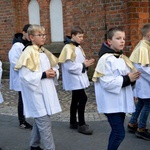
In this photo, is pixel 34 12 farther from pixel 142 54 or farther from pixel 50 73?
pixel 50 73

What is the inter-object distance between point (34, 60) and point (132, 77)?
128 cm

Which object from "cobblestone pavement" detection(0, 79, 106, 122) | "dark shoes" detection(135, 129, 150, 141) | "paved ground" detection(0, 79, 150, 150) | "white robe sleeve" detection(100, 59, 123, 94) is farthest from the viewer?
"cobblestone pavement" detection(0, 79, 106, 122)

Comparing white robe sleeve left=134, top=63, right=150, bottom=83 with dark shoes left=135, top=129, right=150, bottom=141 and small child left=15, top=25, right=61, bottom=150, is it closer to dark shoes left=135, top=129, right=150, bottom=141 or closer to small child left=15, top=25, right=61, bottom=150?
dark shoes left=135, top=129, right=150, bottom=141

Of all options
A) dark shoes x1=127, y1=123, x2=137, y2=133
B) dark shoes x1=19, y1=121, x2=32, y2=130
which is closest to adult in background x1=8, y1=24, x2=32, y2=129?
dark shoes x1=19, y1=121, x2=32, y2=130

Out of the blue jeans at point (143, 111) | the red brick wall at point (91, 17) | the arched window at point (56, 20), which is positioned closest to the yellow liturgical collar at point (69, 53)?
the blue jeans at point (143, 111)

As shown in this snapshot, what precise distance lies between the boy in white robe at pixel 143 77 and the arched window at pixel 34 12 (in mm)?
7016

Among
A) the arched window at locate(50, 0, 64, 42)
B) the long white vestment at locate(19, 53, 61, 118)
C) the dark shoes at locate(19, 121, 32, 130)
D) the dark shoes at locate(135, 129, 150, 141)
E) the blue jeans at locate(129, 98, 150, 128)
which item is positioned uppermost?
the arched window at locate(50, 0, 64, 42)

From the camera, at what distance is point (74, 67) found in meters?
4.75

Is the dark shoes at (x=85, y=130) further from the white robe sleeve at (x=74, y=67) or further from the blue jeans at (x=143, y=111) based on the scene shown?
the white robe sleeve at (x=74, y=67)

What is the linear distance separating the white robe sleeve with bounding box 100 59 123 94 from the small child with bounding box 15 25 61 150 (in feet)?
2.38

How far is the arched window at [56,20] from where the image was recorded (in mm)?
10180

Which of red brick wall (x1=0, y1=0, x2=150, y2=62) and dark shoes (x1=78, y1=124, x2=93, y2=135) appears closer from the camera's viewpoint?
dark shoes (x1=78, y1=124, x2=93, y2=135)

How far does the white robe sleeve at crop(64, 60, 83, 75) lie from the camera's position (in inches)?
187

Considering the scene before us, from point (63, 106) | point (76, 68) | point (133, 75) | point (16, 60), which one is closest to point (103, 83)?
point (133, 75)
